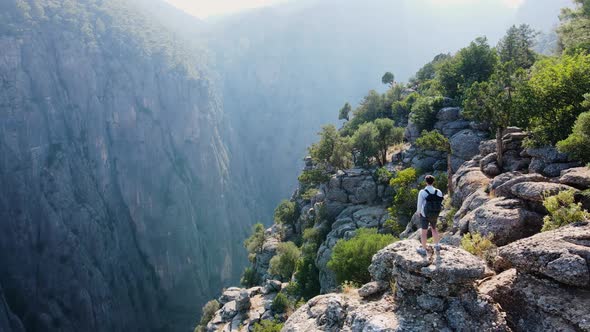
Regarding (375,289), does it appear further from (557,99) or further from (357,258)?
(557,99)

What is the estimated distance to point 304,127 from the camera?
17262cm

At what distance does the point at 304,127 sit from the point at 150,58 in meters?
77.9

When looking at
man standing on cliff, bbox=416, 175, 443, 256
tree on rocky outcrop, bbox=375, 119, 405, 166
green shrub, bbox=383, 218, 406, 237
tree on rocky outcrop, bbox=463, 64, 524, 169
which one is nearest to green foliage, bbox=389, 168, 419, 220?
green shrub, bbox=383, 218, 406, 237

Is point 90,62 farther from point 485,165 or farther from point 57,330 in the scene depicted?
point 485,165

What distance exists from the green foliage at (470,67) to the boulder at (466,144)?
13631 millimetres

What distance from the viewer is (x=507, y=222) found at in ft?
44.1

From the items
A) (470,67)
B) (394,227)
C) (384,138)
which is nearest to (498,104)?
(394,227)

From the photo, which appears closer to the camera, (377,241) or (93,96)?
(377,241)

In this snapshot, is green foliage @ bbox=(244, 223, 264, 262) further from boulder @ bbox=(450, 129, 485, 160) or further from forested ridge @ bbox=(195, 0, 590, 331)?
boulder @ bbox=(450, 129, 485, 160)

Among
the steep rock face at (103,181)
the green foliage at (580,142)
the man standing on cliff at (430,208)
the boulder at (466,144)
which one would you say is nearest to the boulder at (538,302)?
the man standing on cliff at (430,208)

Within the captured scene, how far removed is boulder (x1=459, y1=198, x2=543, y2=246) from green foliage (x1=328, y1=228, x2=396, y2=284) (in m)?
11.6

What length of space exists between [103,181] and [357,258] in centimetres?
9275

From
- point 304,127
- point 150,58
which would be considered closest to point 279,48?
point 304,127

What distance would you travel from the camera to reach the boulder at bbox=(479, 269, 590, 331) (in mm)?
8469
